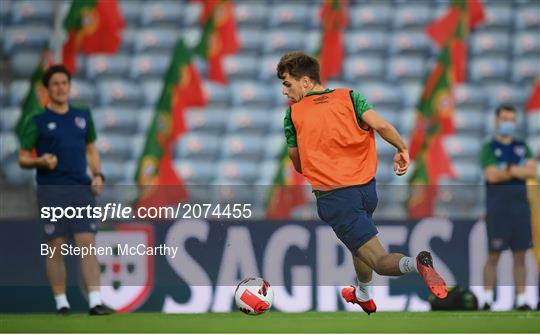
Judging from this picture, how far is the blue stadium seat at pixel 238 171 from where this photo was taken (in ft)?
36.6

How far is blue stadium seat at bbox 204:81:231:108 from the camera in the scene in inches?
464

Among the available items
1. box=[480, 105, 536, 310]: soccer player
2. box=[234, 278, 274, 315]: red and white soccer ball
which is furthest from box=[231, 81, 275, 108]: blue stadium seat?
box=[234, 278, 274, 315]: red and white soccer ball

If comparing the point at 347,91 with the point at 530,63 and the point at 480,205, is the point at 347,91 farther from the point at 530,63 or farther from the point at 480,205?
the point at 530,63

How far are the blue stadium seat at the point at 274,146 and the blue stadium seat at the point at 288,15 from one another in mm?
1265

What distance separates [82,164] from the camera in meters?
7.84

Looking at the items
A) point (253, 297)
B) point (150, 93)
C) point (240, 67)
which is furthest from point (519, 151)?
point (150, 93)

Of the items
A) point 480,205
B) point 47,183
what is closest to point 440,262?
point 480,205

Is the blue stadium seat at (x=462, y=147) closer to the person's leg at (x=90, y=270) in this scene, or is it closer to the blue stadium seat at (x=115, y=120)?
the blue stadium seat at (x=115, y=120)

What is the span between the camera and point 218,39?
38.9 feet

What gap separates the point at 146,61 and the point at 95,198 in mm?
4103

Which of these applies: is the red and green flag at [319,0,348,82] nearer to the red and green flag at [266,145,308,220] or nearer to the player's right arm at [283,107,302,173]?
the red and green flag at [266,145,308,220]

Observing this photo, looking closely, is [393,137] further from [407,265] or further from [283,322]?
[283,322]

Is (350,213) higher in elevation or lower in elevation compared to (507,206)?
higher

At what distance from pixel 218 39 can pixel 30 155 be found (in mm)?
4340
